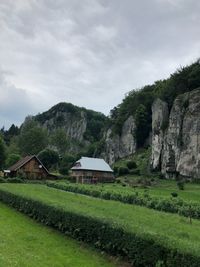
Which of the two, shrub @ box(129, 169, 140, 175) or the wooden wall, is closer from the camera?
the wooden wall

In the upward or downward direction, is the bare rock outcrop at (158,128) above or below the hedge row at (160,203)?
above

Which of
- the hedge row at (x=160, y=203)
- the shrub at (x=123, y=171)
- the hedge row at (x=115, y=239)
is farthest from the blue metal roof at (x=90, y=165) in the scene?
the hedge row at (x=115, y=239)

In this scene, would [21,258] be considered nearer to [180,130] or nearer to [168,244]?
[168,244]

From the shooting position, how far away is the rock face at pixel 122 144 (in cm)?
11712

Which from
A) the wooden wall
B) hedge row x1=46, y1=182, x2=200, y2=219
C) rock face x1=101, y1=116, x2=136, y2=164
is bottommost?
hedge row x1=46, y1=182, x2=200, y2=219

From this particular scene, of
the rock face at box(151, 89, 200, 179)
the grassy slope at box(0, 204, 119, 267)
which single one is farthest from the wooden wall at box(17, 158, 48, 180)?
the grassy slope at box(0, 204, 119, 267)

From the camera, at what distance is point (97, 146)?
441 feet

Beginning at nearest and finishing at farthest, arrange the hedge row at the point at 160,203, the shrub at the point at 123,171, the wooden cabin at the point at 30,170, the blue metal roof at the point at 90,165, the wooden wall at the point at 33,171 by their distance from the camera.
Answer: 1. the hedge row at the point at 160,203
2. the wooden cabin at the point at 30,170
3. the wooden wall at the point at 33,171
4. the blue metal roof at the point at 90,165
5. the shrub at the point at 123,171

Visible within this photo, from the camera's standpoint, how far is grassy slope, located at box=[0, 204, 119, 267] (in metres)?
15.2

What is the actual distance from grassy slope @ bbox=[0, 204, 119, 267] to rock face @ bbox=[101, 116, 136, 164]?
3703 inches

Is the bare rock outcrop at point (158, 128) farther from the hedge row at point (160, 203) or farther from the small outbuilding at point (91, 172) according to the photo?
the hedge row at point (160, 203)

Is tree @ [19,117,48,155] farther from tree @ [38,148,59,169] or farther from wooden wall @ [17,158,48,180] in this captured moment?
wooden wall @ [17,158,48,180]

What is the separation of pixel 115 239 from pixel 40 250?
375cm

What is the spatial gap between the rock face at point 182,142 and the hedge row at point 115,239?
172ft
